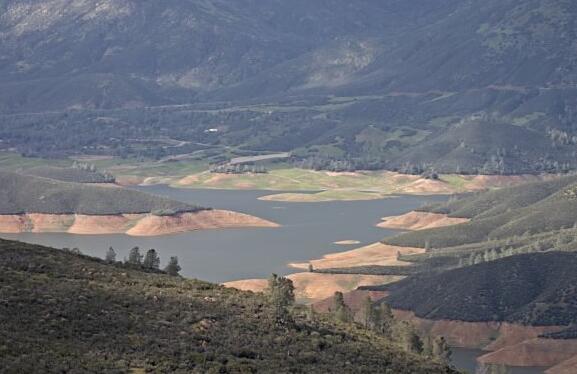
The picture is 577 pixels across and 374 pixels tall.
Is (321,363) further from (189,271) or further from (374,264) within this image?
(374,264)

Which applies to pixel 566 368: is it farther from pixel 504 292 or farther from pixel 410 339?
pixel 410 339

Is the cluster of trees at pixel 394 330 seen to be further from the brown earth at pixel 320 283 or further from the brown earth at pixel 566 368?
the brown earth at pixel 320 283

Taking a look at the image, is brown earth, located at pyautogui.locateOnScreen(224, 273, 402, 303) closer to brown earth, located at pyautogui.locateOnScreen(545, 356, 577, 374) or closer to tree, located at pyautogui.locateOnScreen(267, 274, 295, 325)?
brown earth, located at pyautogui.locateOnScreen(545, 356, 577, 374)

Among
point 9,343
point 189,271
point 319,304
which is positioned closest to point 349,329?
point 9,343

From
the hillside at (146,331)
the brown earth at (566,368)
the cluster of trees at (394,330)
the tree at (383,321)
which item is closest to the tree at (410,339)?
the cluster of trees at (394,330)

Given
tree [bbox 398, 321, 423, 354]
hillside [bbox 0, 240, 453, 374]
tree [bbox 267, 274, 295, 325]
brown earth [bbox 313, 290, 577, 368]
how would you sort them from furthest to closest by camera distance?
1. brown earth [bbox 313, 290, 577, 368]
2. tree [bbox 398, 321, 423, 354]
3. tree [bbox 267, 274, 295, 325]
4. hillside [bbox 0, 240, 453, 374]

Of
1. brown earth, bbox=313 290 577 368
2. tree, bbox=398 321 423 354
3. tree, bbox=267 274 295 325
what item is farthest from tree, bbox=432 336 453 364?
brown earth, bbox=313 290 577 368

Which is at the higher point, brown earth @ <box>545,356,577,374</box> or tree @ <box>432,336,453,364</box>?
tree @ <box>432,336,453,364</box>

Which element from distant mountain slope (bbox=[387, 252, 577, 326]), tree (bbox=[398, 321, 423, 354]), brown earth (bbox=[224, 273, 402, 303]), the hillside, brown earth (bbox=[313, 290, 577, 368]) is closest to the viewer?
the hillside
